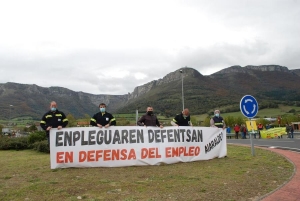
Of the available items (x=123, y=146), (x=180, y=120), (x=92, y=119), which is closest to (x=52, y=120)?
(x=92, y=119)

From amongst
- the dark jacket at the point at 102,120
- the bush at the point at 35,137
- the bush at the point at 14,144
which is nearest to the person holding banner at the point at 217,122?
the dark jacket at the point at 102,120

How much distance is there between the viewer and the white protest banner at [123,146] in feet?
28.2

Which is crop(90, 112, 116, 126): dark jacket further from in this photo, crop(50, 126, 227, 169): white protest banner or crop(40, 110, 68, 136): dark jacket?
crop(40, 110, 68, 136): dark jacket

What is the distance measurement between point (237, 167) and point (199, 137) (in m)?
2.22

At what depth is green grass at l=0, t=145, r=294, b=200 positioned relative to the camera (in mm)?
5438

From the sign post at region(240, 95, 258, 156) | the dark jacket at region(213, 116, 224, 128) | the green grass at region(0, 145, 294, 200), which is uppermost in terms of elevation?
the sign post at region(240, 95, 258, 156)

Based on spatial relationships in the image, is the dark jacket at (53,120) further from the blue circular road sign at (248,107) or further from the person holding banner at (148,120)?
the blue circular road sign at (248,107)

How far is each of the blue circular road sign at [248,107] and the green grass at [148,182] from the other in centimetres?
264

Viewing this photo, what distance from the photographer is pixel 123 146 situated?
909 cm

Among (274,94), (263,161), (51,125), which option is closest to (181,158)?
(263,161)

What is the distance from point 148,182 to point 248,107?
249 inches

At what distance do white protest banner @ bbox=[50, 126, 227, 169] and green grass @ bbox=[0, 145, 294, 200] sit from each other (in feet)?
1.37

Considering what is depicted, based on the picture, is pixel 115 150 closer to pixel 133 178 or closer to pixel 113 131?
pixel 113 131

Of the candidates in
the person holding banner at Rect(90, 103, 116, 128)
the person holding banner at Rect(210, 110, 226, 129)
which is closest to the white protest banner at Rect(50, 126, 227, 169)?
the person holding banner at Rect(90, 103, 116, 128)
